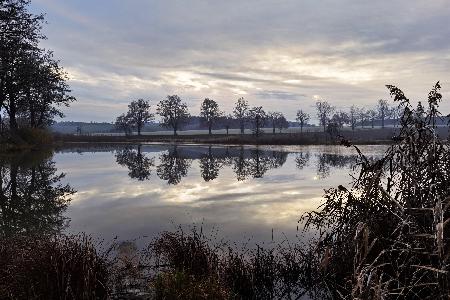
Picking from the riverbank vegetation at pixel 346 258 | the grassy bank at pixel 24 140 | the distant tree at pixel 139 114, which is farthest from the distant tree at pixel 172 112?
the riverbank vegetation at pixel 346 258

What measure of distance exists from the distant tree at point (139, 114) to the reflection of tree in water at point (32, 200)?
4136 inches

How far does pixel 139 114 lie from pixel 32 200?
11900cm

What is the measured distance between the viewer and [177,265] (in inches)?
332

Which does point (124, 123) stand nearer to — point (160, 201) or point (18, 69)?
point (18, 69)

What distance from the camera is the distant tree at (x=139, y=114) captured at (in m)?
136

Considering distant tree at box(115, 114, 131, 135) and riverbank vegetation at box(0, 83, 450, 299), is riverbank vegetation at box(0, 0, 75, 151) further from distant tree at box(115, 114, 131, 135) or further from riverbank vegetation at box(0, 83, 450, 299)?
distant tree at box(115, 114, 131, 135)

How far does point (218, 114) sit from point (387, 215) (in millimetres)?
140426

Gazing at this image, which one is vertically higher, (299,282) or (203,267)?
(203,267)

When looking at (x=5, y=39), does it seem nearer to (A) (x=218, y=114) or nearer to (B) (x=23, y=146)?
(B) (x=23, y=146)

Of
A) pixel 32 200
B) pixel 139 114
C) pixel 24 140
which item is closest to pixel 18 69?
pixel 24 140

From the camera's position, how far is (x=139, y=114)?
13600 centimetres

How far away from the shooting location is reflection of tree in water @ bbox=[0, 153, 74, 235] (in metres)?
14.1

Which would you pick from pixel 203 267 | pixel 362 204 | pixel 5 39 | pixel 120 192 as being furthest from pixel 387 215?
pixel 5 39

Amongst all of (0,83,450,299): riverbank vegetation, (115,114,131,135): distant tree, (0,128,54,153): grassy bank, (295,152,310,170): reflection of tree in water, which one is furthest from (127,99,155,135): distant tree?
(0,83,450,299): riverbank vegetation
